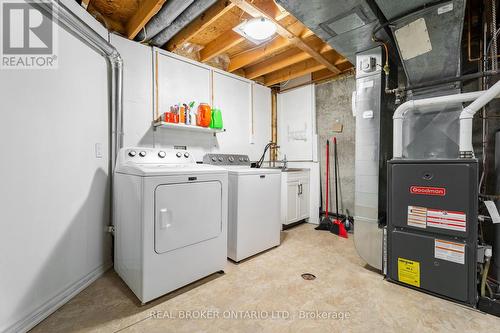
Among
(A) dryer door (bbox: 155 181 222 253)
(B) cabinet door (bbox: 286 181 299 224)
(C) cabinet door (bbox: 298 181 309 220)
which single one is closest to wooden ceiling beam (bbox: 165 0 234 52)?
(A) dryer door (bbox: 155 181 222 253)

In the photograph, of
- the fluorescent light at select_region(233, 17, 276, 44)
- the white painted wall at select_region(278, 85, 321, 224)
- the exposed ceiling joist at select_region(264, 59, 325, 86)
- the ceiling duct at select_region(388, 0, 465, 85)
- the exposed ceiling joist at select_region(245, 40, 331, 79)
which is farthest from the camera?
the white painted wall at select_region(278, 85, 321, 224)

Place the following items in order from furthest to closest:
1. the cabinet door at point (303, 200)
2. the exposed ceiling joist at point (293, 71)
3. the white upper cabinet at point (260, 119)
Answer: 1. the white upper cabinet at point (260, 119)
2. the cabinet door at point (303, 200)
3. the exposed ceiling joist at point (293, 71)

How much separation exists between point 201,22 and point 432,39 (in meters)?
2.11

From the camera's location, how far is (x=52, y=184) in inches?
62.6

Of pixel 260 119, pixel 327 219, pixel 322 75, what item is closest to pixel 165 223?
pixel 327 219

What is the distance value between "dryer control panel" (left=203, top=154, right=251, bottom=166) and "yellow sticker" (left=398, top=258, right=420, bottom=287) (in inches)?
92.5

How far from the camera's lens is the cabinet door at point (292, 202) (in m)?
3.35

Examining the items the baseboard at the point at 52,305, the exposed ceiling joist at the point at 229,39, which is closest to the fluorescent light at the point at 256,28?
the exposed ceiling joist at the point at 229,39

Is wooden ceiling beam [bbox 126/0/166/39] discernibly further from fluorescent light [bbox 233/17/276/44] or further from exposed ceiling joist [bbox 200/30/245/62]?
exposed ceiling joist [bbox 200/30/245/62]

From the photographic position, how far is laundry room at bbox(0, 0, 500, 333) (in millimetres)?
1441

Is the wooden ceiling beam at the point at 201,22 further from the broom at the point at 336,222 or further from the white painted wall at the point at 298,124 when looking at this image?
the broom at the point at 336,222

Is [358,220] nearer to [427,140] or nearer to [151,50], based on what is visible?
[427,140]

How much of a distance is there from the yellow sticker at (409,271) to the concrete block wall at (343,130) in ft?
5.42

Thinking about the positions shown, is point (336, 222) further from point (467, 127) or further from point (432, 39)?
point (432, 39)
